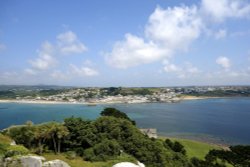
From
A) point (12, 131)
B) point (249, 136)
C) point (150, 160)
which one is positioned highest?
point (12, 131)

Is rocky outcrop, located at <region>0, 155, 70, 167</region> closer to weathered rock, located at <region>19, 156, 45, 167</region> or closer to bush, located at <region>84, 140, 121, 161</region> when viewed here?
weathered rock, located at <region>19, 156, 45, 167</region>

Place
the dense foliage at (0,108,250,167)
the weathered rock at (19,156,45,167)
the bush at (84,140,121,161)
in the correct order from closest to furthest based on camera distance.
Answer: the weathered rock at (19,156,45,167) < the bush at (84,140,121,161) < the dense foliage at (0,108,250,167)

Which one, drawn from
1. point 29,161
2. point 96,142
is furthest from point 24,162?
point 96,142

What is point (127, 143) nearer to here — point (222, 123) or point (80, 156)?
point (80, 156)

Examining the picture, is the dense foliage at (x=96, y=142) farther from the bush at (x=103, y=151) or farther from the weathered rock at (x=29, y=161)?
the weathered rock at (x=29, y=161)

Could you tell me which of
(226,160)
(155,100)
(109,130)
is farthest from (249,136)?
(155,100)

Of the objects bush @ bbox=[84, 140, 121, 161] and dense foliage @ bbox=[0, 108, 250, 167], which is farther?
dense foliage @ bbox=[0, 108, 250, 167]

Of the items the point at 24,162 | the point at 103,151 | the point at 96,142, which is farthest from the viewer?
the point at 96,142

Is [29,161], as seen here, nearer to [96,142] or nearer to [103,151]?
[103,151]

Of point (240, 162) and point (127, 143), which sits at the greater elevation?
point (127, 143)

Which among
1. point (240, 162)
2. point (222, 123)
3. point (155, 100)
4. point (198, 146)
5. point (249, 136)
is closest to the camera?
point (240, 162)

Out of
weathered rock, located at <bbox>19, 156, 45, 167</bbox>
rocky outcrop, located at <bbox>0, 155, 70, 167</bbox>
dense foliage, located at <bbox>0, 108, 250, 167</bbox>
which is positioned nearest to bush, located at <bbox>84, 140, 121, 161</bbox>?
dense foliage, located at <bbox>0, 108, 250, 167</bbox>
